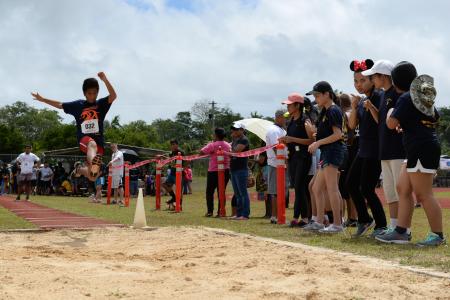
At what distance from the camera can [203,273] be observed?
4.62 m

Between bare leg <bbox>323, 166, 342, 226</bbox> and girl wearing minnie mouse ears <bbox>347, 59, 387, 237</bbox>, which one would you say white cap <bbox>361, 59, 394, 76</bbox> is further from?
bare leg <bbox>323, 166, 342, 226</bbox>

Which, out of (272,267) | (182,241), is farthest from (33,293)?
(182,241)

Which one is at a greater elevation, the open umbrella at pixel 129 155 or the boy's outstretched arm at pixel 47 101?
the open umbrella at pixel 129 155

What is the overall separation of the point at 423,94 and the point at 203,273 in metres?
2.80

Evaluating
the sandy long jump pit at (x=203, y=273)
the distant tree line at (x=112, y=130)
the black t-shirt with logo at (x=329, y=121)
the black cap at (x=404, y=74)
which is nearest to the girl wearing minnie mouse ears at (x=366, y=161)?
the black t-shirt with logo at (x=329, y=121)

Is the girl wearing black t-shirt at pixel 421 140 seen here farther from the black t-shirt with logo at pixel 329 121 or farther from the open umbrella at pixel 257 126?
the open umbrella at pixel 257 126

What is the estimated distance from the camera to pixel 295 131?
8.48 m

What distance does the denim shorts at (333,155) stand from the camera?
23.8ft

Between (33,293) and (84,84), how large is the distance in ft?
17.5

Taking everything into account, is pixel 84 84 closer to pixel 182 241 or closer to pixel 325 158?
pixel 182 241

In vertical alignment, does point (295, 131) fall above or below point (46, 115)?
below

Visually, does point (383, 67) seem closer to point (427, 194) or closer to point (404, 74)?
point (404, 74)

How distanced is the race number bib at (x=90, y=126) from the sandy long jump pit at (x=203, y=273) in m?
2.37

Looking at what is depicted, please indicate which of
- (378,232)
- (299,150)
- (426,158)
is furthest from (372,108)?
(299,150)
